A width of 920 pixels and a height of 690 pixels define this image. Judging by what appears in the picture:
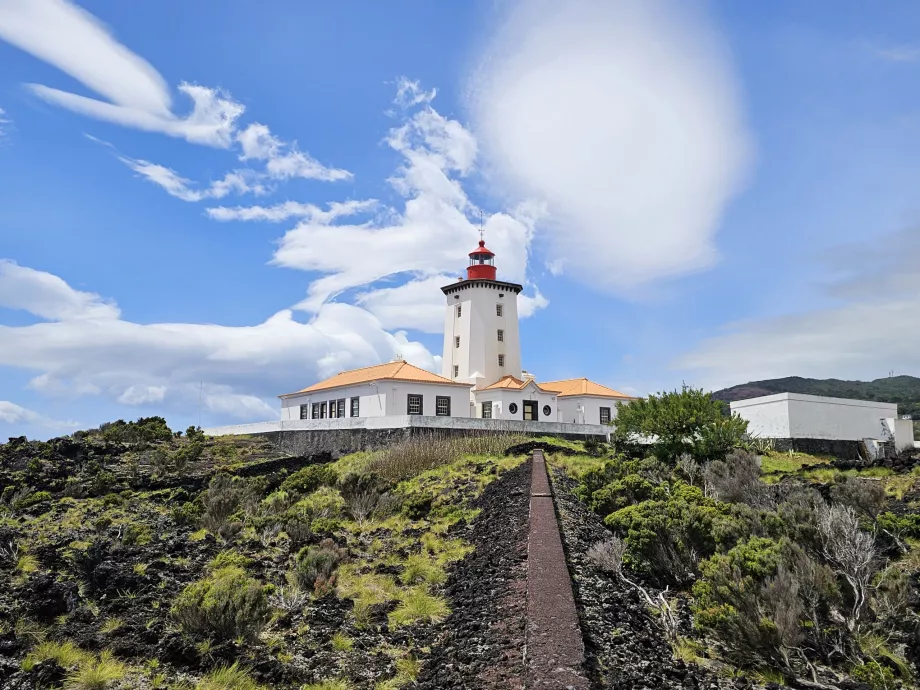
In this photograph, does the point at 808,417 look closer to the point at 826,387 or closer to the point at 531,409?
the point at 531,409

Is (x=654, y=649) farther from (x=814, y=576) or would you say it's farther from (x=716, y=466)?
(x=716, y=466)

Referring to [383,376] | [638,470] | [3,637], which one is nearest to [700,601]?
[3,637]

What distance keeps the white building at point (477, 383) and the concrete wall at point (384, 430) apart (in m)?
3.11

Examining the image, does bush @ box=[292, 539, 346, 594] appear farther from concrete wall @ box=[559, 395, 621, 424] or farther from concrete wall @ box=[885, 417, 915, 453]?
concrete wall @ box=[885, 417, 915, 453]

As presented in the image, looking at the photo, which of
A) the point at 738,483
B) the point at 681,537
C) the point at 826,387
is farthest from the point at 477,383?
the point at 826,387

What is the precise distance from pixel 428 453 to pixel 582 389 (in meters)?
20.7

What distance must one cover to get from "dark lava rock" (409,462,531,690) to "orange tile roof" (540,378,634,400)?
28675 mm

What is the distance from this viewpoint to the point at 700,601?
5719mm

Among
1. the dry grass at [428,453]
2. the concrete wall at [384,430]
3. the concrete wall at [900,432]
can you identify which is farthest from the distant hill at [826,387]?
the dry grass at [428,453]

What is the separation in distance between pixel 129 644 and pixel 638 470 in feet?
38.1

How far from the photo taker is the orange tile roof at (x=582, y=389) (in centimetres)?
3792

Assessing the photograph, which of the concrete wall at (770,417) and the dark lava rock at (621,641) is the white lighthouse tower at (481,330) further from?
the dark lava rock at (621,641)

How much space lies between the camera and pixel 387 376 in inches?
1292

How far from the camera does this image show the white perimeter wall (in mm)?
31672
